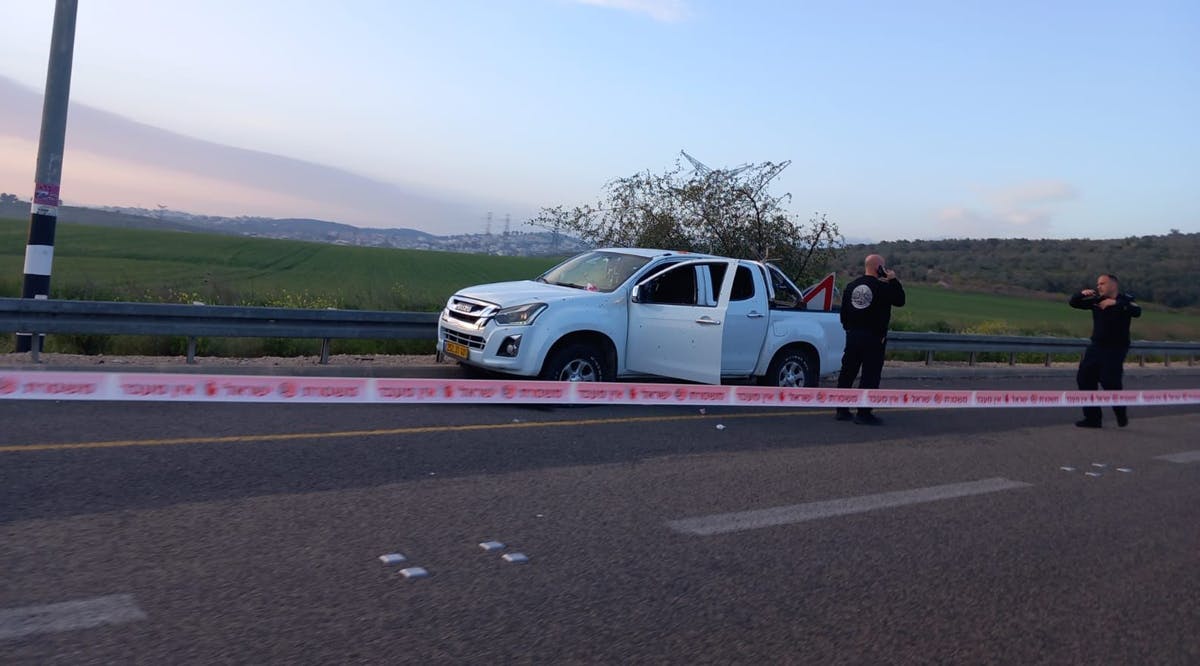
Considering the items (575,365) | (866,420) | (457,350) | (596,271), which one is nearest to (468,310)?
(457,350)

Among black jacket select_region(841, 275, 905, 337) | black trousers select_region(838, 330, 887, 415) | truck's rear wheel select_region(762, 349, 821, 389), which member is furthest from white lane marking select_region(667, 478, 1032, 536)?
truck's rear wheel select_region(762, 349, 821, 389)

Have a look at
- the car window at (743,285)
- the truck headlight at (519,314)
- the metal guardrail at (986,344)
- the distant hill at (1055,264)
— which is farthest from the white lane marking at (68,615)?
the distant hill at (1055,264)

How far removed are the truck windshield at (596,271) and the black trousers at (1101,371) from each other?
19.1 ft

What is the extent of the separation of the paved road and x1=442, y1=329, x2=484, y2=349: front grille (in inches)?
54.0

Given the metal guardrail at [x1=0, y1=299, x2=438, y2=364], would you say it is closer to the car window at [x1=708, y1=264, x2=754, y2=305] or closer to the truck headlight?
the truck headlight

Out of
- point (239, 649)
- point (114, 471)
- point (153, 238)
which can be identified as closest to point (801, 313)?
point (114, 471)

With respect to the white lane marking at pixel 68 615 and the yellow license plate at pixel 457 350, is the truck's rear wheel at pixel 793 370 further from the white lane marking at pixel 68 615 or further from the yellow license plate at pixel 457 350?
the white lane marking at pixel 68 615

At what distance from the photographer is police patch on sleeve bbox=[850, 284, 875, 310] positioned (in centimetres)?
1106

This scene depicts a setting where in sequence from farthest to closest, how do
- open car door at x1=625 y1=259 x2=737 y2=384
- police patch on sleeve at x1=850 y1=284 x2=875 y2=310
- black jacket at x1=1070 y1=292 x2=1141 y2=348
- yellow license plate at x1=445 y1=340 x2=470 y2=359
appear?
black jacket at x1=1070 y1=292 x2=1141 y2=348
open car door at x1=625 y1=259 x2=737 y2=384
police patch on sleeve at x1=850 y1=284 x2=875 y2=310
yellow license plate at x1=445 y1=340 x2=470 y2=359

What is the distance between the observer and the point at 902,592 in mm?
5293

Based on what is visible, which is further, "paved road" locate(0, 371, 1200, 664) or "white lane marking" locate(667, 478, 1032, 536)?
"white lane marking" locate(667, 478, 1032, 536)

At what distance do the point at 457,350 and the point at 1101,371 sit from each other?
26.3 feet

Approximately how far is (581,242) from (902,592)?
16.1 metres

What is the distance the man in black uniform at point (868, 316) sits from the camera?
11.1 metres
